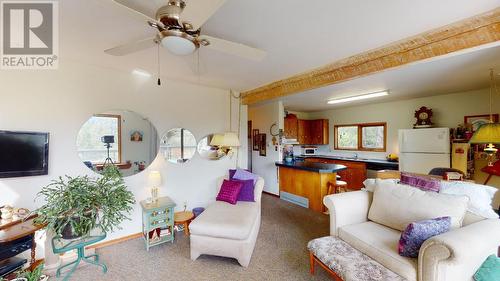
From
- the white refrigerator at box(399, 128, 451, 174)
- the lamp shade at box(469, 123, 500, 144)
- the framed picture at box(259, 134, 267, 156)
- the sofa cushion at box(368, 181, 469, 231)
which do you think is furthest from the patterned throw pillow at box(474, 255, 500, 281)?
the framed picture at box(259, 134, 267, 156)

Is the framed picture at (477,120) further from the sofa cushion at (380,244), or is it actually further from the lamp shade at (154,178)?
the lamp shade at (154,178)

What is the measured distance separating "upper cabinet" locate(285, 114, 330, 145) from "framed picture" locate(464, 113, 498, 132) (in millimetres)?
2985

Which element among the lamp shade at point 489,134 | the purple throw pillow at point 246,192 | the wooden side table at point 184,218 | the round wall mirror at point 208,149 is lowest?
the wooden side table at point 184,218

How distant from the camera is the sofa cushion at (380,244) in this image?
1447mm

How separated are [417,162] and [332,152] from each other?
2.42 meters

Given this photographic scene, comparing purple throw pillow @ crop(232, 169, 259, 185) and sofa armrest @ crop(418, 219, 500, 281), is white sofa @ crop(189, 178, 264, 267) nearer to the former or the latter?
purple throw pillow @ crop(232, 169, 259, 185)

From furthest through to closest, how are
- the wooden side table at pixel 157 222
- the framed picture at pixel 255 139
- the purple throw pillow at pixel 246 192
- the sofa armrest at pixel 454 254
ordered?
the framed picture at pixel 255 139 < the purple throw pillow at pixel 246 192 < the wooden side table at pixel 157 222 < the sofa armrest at pixel 454 254

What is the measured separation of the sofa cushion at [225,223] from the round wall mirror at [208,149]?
127 cm

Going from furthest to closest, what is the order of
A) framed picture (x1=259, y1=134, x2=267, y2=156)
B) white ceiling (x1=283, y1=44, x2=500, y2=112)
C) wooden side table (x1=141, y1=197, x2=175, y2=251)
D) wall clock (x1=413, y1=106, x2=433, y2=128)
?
framed picture (x1=259, y1=134, x2=267, y2=156), wall clock (x1=413, y1=106, x2=433, y2=128), wooden side table (x1=141, y1=197, x2=175, y2=251), white ceiling (x1=283, y1=44, x2=500, y2=112)

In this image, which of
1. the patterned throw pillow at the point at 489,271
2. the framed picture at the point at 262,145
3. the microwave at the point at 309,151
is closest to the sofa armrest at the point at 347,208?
the patterned throw pillow at the point at 489,271

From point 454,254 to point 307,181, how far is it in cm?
281

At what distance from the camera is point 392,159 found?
4.80 m

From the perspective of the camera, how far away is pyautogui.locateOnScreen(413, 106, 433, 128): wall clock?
13.6 feet

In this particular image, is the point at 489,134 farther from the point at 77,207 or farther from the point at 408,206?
the point at 77,207
